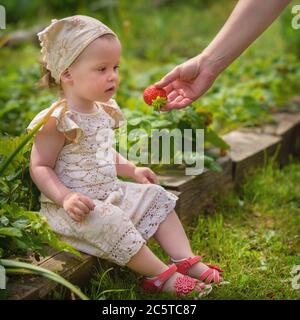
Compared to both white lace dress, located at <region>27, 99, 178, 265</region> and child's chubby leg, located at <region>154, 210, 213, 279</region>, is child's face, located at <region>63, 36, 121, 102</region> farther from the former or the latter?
child's chubby leg, located at <region>154, 210, 213, 279</region>

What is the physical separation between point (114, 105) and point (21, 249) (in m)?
0.69

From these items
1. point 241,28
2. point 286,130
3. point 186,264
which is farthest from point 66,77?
point 286,130

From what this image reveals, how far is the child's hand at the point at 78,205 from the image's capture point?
2035 millimetres

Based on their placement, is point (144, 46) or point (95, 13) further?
point (95, 13)

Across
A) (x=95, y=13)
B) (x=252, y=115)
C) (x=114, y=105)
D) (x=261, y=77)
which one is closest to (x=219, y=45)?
(x=114, y=105)

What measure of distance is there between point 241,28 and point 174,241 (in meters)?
0.85

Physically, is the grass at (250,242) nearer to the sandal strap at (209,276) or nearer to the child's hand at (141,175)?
the sandal strap at (209,276)

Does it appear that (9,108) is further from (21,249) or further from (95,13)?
(95,13)

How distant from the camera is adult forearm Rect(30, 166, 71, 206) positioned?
211 cm

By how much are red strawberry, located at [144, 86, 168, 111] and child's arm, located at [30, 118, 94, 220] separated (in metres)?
0.38

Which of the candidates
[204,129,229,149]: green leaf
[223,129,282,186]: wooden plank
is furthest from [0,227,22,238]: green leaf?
[223,129,282,186]: wooden plank

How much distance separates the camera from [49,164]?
2180 mm
